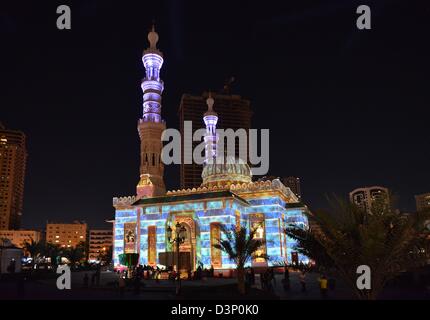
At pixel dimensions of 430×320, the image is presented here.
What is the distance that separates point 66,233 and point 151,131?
446 feet

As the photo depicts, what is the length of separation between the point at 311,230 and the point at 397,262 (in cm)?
306

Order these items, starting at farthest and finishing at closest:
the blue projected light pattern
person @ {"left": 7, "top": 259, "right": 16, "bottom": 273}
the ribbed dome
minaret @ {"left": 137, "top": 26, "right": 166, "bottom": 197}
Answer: the ribbed dome, minaret @ {"left": 137, "top": 26, "right": 166, "bottom": 197}, the blue projected light pattern, person @ {"left": 7, "top": 259, "right": 16, "bottom": 273}

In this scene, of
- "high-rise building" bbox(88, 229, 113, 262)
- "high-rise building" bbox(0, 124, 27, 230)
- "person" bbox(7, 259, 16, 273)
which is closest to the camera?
"person" bbox(7, 259, 16, 273)

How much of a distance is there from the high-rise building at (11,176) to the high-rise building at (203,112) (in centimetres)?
6034

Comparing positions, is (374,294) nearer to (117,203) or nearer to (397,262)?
(397,262)

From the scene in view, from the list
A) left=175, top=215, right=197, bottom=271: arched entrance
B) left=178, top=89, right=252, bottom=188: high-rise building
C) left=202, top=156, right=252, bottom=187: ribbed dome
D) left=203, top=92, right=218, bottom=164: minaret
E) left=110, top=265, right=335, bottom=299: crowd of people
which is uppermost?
left=178, top=89, right=252, bottom=188: high-rise building

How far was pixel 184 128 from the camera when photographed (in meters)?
147

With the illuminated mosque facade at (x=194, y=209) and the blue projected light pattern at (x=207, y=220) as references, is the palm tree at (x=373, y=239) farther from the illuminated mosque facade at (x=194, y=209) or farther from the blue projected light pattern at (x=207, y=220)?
the blue projected light pattern at (x=207, y=220)

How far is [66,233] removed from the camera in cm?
16575

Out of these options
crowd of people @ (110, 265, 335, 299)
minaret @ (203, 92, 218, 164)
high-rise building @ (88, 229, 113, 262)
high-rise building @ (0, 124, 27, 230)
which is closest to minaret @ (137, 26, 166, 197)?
minaret @ (203, 92, 218, 164)

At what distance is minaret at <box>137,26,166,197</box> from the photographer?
44.9 meters

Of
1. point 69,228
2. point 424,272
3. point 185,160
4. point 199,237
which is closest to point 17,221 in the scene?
point 69,228

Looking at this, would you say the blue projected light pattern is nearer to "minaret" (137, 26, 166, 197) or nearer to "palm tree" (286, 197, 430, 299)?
"minaret" (137, 26, 166, 197)

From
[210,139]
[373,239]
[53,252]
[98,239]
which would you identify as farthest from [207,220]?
[98,239]
